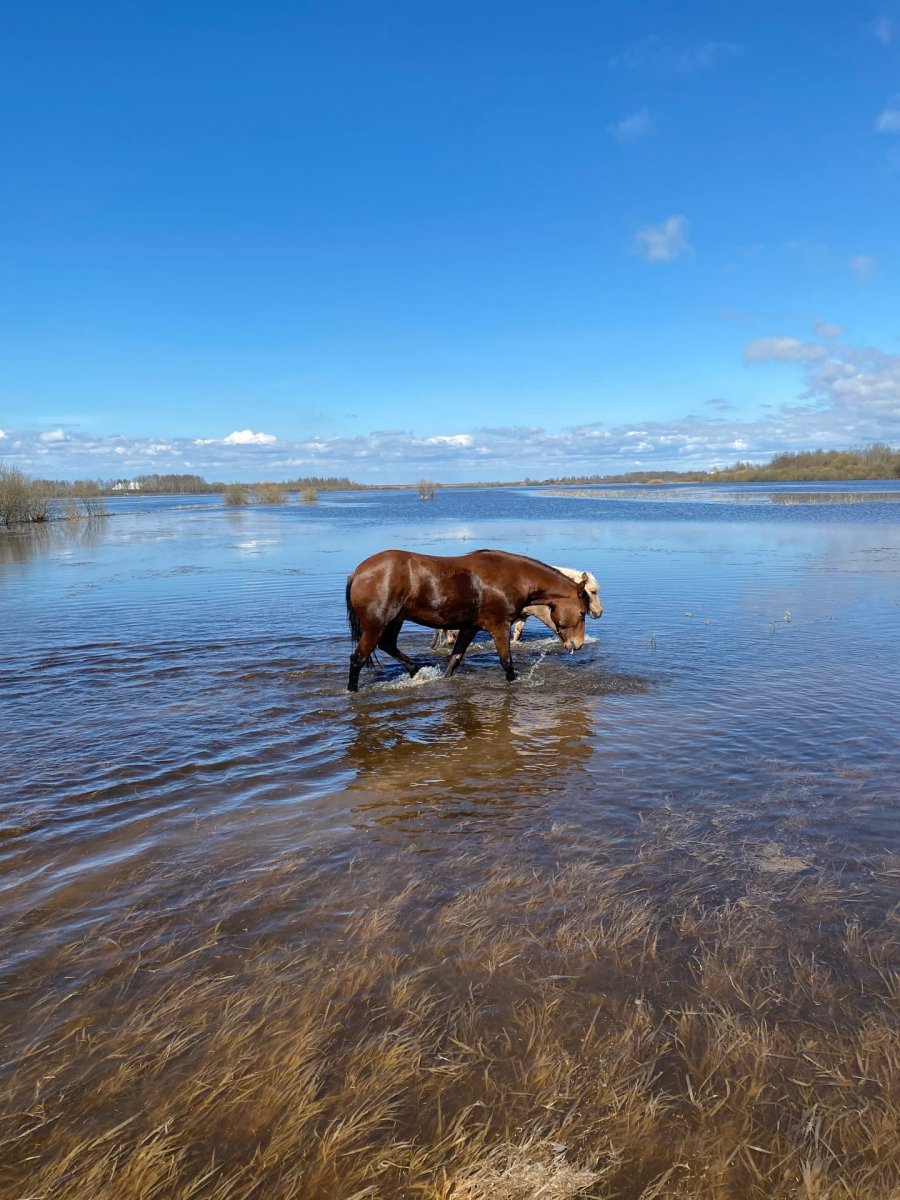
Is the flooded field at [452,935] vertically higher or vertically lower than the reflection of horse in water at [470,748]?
higher

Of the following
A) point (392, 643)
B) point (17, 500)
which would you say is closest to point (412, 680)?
point (392, 643)

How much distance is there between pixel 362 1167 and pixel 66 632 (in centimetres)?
1255

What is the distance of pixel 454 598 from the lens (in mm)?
9586

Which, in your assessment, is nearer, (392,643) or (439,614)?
(439,614)

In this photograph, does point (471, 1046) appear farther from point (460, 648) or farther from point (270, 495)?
point (270, 495)

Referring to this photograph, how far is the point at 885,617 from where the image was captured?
1309 centimetres

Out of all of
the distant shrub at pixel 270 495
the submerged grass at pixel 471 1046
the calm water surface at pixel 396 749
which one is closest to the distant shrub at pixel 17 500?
the calm water surface at pixel 396 749

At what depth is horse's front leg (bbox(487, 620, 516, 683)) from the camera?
9742 millimetres

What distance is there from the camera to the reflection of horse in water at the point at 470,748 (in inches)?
234

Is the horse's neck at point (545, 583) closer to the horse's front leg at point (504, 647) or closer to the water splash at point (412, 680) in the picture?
the horse's front leg at point (504, 647)

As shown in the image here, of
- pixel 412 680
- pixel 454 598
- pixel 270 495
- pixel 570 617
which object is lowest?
pixel 412 680

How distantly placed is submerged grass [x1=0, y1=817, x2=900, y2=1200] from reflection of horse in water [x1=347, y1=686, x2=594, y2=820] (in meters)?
1.51

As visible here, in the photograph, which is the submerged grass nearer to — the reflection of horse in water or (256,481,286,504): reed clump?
the reflection of horse in water

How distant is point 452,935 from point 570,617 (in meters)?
6.93
